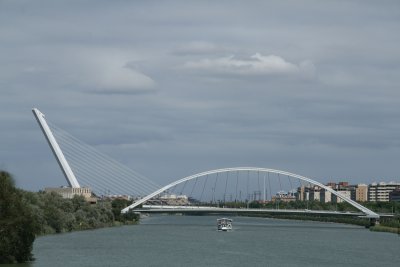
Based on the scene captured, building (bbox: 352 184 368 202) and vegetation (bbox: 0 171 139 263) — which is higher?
building (bbox: 352 184 368 202)

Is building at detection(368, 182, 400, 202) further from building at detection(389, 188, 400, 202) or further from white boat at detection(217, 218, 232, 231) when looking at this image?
white boat at detection(217, 218, 232, 231)

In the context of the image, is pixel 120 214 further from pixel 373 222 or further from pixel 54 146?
pixel 373 222

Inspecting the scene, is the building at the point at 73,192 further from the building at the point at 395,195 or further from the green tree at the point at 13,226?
the building at the point at 395,195

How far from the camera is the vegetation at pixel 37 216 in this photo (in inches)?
1241

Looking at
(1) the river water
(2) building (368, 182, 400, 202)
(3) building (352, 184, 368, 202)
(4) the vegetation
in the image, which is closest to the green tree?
(4) the vegetation

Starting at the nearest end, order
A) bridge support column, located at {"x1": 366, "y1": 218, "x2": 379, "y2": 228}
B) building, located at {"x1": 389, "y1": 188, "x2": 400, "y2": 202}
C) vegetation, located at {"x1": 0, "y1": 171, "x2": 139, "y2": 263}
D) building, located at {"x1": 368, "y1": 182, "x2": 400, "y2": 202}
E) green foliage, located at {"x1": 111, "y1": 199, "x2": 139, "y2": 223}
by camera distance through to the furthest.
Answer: vegetation, located at {"x1": 0, "y1": 171, "x2": 139, "y2": 263}, green foliage, located at {"x1": 111, "y1": 199, "x2": 139, "y2": 223}, bridge support column, located at {"x1": 366, "y1": 218, "x2": 379, "y2": 228}, building, located at {"x1": 389, "y1": 188, "x2": 400, "y2": 202}, building, located at {"x1": 368, "y1": 182, "x2": 400, "y2": 202}

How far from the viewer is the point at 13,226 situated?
3133cm

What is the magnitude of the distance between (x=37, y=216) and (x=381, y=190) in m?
136

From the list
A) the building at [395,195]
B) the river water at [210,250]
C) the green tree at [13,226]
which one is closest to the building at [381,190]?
the building at [395,195]

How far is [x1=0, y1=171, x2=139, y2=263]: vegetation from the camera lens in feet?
103

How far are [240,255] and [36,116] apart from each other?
122 ft

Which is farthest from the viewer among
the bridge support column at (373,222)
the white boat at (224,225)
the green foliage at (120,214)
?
the bridge support column at (373,222)

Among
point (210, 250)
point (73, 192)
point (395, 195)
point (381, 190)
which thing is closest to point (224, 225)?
point (73, 192)

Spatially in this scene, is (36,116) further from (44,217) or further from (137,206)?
(44,217)
